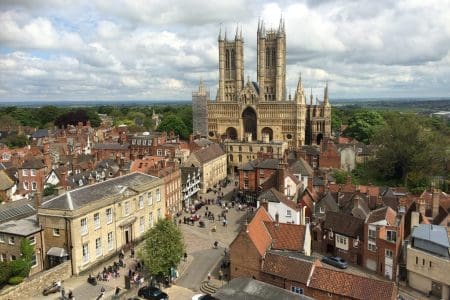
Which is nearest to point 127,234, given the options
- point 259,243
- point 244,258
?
point 244,258

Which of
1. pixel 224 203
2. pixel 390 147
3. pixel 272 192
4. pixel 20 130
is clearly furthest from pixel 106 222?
pixel 20 130

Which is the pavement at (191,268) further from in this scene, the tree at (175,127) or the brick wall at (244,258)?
the tree at (175,127)

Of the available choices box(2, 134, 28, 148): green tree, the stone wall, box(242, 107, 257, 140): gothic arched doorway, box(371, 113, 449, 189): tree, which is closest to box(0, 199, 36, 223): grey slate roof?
the stone wall

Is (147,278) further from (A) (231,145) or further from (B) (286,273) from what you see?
(A) (231,145)

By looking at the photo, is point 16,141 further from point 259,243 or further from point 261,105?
point 259,243

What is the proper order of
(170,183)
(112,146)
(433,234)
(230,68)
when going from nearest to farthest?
(433,234), (170,183), (112,146), (230,68)
